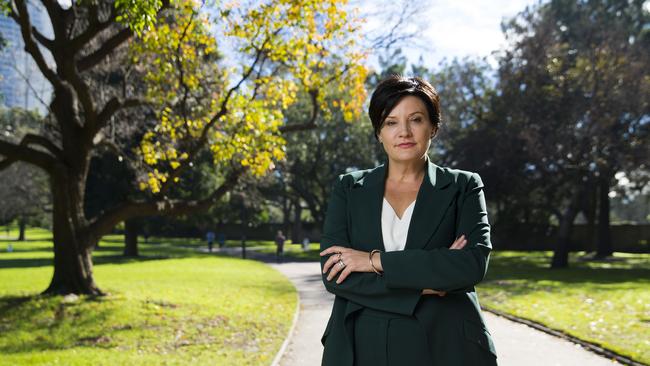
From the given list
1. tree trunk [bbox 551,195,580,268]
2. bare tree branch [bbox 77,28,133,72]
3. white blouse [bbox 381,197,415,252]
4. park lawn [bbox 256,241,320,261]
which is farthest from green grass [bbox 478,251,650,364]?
park lawn [bbox 256,241,320,261]

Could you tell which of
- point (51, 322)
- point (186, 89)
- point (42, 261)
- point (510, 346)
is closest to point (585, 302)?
point (510, 346)

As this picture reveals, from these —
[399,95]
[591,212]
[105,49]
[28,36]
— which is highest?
[28,36]

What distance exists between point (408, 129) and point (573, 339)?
7935 millimetres

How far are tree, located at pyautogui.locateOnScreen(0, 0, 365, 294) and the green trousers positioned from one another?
902 centimetres

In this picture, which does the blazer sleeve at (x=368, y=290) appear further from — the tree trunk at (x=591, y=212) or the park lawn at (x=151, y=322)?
the tree trunk at (x=591, y=212)

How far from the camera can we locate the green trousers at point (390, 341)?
245 cm

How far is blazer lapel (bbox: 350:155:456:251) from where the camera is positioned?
259 cm

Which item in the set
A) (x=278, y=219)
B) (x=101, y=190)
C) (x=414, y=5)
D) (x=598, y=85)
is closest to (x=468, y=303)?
(x=414, y=5)

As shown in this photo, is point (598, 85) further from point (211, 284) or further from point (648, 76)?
point (211, 284)

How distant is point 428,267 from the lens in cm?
242

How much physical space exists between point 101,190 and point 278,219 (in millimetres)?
57147

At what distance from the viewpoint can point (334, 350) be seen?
2566 mm

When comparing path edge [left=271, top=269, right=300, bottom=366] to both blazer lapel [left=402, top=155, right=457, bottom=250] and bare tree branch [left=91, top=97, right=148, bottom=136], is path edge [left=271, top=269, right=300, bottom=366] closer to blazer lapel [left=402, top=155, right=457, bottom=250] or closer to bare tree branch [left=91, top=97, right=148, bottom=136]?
blazer lapel [left=402, top=155, right=457, bottom=250]

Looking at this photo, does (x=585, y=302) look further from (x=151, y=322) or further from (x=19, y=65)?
(x=19, y=65)
